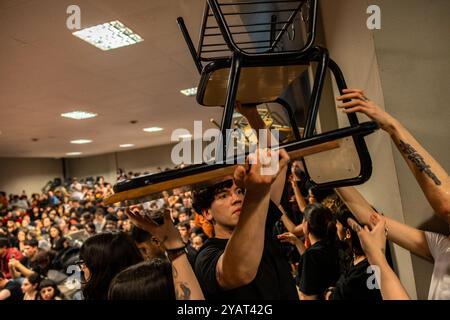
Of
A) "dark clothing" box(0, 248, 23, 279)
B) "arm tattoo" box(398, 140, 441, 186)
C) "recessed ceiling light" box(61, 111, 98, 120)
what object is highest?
"recessed ceiling light" box(61, 111, 98, 120)

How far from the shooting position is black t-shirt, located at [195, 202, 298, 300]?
949mm

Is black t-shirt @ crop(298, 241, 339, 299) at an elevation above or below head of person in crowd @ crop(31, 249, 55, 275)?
above

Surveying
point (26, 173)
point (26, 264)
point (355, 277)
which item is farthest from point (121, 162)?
point (355, 277)

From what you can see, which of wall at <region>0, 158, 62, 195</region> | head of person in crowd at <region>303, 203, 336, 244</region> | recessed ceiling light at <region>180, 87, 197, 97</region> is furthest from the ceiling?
wall at <region>0, 158, 62, 195</region>

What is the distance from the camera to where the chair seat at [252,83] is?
2.74 feet

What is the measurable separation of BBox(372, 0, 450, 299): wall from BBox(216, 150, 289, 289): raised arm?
0.70 meters

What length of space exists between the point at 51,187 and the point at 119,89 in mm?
11602

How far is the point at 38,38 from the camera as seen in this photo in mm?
3289

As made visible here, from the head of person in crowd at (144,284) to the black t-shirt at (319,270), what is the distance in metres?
1.15

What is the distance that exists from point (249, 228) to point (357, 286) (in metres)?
1.08

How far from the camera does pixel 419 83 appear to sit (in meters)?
1.17

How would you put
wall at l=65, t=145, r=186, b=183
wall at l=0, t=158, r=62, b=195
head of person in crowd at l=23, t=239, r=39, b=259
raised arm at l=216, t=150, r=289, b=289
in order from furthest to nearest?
wall at l=65, t=145, r=186, b=183 → wall at l=0, t=158, r=62, b=195 → head of person in crowd at l=23, t=239, r=39, b=259 → raised arm at l=216, t=150, r=289, b=289

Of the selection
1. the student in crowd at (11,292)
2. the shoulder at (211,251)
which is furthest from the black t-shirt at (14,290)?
the shoulder at (211,251)

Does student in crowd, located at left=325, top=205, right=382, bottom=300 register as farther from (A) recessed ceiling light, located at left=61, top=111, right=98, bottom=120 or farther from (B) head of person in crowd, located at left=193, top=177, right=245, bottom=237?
(A) recessed ceiling light, located at left=61, top=111, right=98, bottom=120
